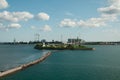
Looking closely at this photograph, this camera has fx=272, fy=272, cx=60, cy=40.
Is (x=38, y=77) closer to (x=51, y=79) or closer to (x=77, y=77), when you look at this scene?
(x=51, y=79)

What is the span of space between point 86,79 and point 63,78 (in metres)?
4.34

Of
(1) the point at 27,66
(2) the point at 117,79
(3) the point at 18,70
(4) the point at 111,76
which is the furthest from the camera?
(1) the point at 27,66

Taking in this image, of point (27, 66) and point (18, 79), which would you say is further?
point (27, 66)

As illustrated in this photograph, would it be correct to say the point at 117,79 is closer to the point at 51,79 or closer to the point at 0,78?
the point at 51,79

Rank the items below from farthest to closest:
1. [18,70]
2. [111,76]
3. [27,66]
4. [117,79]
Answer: [27,66], [18,70], [111,76], [117,79]

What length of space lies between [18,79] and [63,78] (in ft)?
27.3

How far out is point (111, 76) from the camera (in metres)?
52.3

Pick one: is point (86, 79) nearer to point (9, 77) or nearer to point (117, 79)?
point (117, 79)

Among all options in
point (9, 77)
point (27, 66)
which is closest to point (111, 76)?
point (9, 77)

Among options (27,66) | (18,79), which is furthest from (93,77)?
(27,66)

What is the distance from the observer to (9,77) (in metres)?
51.7

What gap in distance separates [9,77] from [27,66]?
16847 millimetres

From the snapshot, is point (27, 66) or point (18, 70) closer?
point (18, 70)

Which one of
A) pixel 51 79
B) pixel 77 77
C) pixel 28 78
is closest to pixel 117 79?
pixel 77 77
